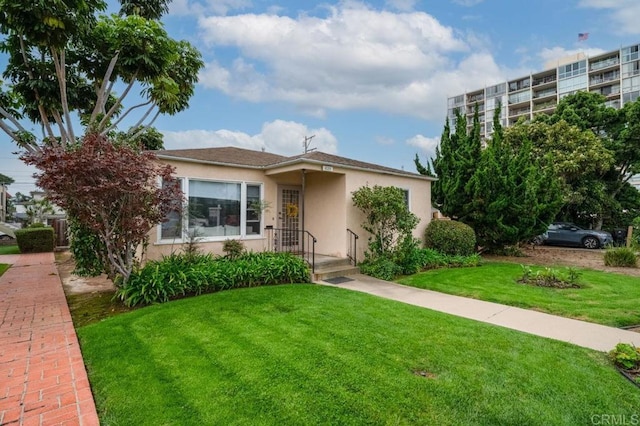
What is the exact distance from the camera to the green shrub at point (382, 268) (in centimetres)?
891

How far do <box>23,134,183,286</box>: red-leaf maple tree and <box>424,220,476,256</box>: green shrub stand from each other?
29.6 ft

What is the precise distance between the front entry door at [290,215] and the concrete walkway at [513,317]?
368 centimetres

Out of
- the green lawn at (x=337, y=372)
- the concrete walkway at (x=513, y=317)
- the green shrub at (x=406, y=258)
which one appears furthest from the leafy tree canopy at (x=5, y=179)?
the concrete walkway at (x=513, y=317)

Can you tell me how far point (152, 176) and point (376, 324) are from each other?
4.88 metres

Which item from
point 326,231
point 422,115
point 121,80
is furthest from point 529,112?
point 121,80

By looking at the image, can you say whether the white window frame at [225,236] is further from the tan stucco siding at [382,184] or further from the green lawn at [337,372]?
the green lawn at [337,372]

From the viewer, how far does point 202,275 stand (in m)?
6.71

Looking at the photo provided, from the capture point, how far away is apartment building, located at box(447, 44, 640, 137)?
1535 inches

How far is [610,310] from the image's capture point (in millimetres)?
5824

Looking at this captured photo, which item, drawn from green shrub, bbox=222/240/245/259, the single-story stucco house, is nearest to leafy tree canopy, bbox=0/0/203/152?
the single-story stucco house

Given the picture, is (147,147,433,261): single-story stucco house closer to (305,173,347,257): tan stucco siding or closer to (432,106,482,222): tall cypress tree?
(305,173,347,257): tan stucco siding

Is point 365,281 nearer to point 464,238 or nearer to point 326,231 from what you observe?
point 326,231

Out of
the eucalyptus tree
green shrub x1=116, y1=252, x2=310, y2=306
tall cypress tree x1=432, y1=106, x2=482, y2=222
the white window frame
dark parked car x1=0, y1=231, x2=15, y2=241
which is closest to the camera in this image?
the eucalyptus tree
